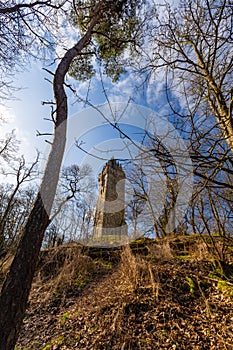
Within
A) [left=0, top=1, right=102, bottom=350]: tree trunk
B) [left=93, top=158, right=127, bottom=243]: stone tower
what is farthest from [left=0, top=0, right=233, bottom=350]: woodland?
[left=93, top=158, right=127, bottom=243]: stone tower

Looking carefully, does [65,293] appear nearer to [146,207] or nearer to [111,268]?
[111,268]

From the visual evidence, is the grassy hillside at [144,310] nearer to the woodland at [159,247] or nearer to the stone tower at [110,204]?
the woodland at [159,247]

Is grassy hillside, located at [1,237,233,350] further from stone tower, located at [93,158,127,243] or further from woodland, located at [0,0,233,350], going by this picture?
stone tower, located at [93,158,127,243]

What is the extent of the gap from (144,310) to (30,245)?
2.35 m

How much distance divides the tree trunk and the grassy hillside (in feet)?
4.62

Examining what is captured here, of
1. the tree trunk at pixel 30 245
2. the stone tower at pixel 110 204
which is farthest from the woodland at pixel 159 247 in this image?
the stone tower at pixel 110 204

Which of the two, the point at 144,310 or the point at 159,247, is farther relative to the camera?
the point at 159,247

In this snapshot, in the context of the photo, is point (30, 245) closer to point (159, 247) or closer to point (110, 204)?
point (159, 247)

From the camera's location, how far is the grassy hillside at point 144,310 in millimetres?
2781

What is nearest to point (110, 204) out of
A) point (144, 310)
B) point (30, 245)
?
point (144, 310)

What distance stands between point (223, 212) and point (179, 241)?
10.3ft

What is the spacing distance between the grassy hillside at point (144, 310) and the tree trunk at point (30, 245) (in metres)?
1.41

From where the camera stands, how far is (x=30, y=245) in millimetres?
2578

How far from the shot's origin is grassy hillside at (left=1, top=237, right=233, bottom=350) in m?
2.78
